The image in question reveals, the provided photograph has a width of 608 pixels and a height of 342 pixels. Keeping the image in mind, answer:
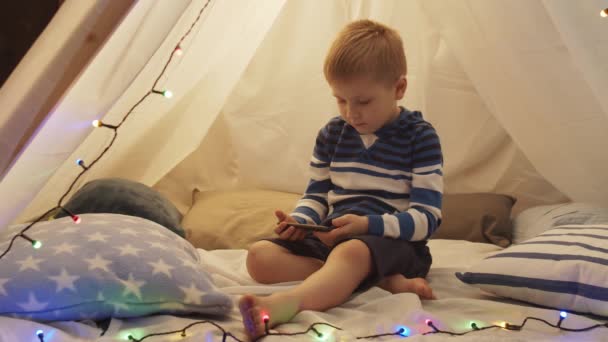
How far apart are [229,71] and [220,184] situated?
1.48ft

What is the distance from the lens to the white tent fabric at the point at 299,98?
1.08 m

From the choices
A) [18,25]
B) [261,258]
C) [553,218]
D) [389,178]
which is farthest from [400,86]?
[18,25]

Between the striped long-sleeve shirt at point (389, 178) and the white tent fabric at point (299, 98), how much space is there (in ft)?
1.27

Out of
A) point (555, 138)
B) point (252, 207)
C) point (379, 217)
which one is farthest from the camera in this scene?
point (252, 207)

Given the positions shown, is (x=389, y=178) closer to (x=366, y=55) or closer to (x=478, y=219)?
(x=366, y=55)

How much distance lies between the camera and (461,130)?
2164mm

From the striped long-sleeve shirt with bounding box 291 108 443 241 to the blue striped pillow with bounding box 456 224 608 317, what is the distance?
0.54ft

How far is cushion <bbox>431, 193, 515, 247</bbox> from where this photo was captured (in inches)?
74.6

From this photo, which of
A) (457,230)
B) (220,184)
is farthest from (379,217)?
(220,184)

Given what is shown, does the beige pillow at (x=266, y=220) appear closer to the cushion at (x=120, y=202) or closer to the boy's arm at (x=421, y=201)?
the cushion at (x=120, y=202)

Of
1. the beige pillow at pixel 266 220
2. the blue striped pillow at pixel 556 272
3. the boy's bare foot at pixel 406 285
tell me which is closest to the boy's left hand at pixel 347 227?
the boy's bare foot at pixel 406 285

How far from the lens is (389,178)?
1.50 m

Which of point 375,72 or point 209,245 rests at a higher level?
point 375,72

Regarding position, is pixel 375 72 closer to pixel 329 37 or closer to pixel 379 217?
pixel 379 217
